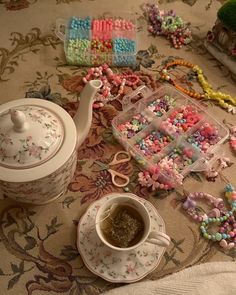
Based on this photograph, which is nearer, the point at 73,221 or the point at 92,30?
the point at 73,221

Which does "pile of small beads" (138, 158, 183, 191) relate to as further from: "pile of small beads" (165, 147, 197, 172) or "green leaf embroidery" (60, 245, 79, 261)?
"green leaf embroidery" (60, 245, 79, 261)

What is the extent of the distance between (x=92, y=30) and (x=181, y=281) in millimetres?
817

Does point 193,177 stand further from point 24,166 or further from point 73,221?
point 24,166

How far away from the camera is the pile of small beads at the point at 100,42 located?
3.73ft

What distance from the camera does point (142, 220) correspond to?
30.1 inches

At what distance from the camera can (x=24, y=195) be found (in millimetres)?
756

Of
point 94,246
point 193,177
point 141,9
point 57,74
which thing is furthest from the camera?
point 141,9

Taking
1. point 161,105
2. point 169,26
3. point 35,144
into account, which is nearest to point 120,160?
point 161,105

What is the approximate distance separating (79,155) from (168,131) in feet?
0.82

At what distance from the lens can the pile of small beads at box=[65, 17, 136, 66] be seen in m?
1.14

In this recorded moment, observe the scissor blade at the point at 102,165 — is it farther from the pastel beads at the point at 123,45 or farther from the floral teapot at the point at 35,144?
the pastel beads at the point at 123,45

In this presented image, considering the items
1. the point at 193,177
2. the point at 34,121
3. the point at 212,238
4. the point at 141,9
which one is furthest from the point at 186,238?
the point at 141,9

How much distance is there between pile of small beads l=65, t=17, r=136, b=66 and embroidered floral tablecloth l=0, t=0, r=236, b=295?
1.6 inches

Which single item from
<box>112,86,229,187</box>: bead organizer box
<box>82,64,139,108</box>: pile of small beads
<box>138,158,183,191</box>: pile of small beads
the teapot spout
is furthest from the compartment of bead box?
the teapot spout
